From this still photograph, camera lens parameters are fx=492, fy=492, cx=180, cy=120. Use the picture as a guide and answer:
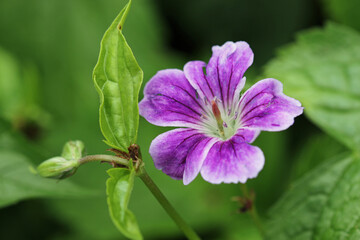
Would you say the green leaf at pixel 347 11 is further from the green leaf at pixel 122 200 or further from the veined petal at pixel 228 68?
the green leaf at pixel 122 200

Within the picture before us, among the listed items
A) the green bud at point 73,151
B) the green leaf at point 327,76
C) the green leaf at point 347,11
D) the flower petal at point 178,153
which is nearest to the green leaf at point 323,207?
the green leaf at point 327,76

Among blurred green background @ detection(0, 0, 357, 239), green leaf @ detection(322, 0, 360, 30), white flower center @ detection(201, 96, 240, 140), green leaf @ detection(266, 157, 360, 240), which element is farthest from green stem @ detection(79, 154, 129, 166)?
green leaf @ detection(322, 0, 360, 30)

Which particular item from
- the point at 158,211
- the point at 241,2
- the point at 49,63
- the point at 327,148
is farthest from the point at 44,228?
the point at 241,2

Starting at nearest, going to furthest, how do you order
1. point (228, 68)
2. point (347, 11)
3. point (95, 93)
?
point (228, 68), point (347, 11), point (95, 93)

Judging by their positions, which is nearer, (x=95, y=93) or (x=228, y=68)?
(x=228, y=68)

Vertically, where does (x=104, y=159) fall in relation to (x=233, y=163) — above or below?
above

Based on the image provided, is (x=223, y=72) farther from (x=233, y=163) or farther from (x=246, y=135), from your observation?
(x=233, y=163)

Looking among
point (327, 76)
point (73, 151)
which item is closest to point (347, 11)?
point (327, 76)
